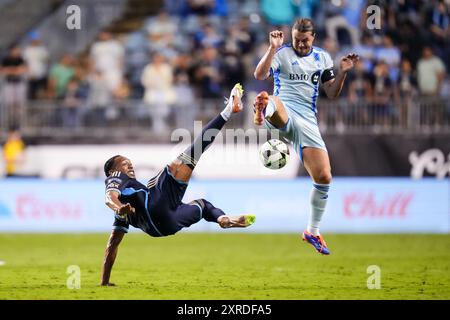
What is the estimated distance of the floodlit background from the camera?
21250mm

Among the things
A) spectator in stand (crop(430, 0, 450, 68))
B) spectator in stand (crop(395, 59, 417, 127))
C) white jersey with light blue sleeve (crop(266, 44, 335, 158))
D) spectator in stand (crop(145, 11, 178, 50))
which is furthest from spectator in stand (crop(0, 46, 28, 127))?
white jersey with light blue sleeve (crop(266, 44, 335, 158))

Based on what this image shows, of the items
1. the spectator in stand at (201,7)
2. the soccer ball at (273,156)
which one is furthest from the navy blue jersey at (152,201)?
the spectator in stand at (201,7)

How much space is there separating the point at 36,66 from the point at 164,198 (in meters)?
13.0

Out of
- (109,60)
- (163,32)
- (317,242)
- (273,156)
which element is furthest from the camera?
(163,32)

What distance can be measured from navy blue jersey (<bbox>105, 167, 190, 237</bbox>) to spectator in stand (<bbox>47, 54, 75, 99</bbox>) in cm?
1161

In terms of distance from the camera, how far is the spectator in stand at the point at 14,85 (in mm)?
22250

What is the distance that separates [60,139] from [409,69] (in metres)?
8.10

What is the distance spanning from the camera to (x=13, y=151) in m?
22.4

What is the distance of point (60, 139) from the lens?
22359 mm

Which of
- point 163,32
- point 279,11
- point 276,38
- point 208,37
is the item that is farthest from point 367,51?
point 276,38

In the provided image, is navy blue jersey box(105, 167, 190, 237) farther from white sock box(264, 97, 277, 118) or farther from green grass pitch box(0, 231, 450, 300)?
white sock box(264, 97, 277, 118)

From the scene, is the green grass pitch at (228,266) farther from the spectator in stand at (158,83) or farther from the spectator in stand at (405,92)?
the spectator in stand at (158,83)

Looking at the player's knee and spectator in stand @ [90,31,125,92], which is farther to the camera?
spectator in stand @ [90,31,125,92]

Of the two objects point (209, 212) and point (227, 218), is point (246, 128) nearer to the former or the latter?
point (209, 212)
